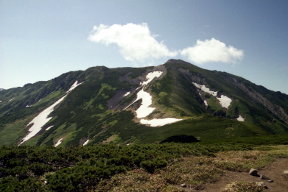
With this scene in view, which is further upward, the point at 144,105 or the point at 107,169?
the point at 144,105

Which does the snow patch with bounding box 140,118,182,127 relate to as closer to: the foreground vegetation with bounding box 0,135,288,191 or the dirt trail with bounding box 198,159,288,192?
the foreground vegetation with bounding box 0,135,288,191

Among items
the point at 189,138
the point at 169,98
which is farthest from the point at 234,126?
the point at 169,98

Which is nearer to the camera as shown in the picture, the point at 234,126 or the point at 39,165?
the point at 39,165

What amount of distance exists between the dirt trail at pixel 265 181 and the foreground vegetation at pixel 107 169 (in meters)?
1.02

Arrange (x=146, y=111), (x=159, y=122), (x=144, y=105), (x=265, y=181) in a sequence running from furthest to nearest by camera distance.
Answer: (x=144, y=105) → (x=146, y=111) → (x=159, y=122) → (x=265, y=181)

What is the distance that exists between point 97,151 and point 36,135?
138m

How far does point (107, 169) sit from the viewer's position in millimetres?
29875

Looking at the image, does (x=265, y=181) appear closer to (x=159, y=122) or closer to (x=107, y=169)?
(x=107, y=169)

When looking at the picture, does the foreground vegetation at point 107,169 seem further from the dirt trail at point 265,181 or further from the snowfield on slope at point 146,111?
the snowfield on slope at point 146,111

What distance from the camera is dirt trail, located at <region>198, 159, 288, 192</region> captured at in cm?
2644

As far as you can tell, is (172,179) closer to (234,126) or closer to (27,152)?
(27,152)

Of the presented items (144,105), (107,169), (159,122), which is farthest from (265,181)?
(144,105)

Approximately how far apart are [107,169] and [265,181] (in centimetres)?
1731

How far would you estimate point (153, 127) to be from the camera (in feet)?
360
